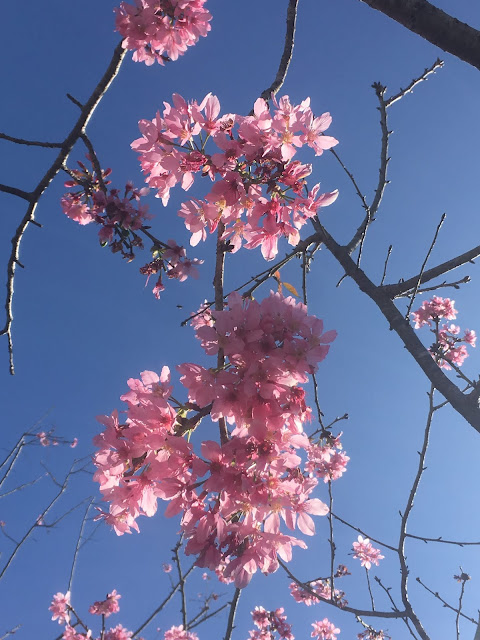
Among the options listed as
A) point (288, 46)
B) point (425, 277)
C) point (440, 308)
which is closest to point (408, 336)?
point (425, 277)

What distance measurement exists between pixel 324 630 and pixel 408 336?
8.04m

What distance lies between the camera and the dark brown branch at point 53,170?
214 cm

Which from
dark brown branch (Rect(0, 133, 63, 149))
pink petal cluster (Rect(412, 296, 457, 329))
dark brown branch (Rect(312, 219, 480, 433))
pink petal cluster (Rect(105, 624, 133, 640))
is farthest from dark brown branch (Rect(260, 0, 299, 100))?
pink petal cluster (Rect(105, 624, 133, 640))

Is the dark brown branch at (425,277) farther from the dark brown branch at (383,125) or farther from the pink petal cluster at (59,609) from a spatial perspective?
the pink petal cluster at (59,609)

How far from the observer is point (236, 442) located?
123cm

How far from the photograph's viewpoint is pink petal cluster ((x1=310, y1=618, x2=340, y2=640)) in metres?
7.44

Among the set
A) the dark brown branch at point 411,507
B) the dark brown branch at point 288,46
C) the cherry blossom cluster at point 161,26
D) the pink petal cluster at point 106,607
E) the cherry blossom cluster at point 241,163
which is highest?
the cherry blossom cluster at point 161,26

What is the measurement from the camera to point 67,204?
3564 millimetres

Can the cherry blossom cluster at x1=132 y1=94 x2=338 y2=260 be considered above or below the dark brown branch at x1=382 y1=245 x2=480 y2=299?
above

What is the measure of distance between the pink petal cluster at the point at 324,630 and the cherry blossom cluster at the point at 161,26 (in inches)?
357

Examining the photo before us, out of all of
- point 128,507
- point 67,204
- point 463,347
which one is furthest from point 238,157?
point 463,347

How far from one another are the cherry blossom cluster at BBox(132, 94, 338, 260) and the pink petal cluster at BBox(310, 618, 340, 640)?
27.6ft

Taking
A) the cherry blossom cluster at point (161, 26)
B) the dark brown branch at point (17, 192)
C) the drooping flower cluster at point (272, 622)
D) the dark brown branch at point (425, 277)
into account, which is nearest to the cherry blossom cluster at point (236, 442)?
the dark brown branch at point (425, 277)

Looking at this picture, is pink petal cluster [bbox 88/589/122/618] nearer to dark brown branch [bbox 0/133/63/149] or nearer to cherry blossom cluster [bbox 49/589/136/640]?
cherry blossom cluster [bbox 49/589/136/640]
